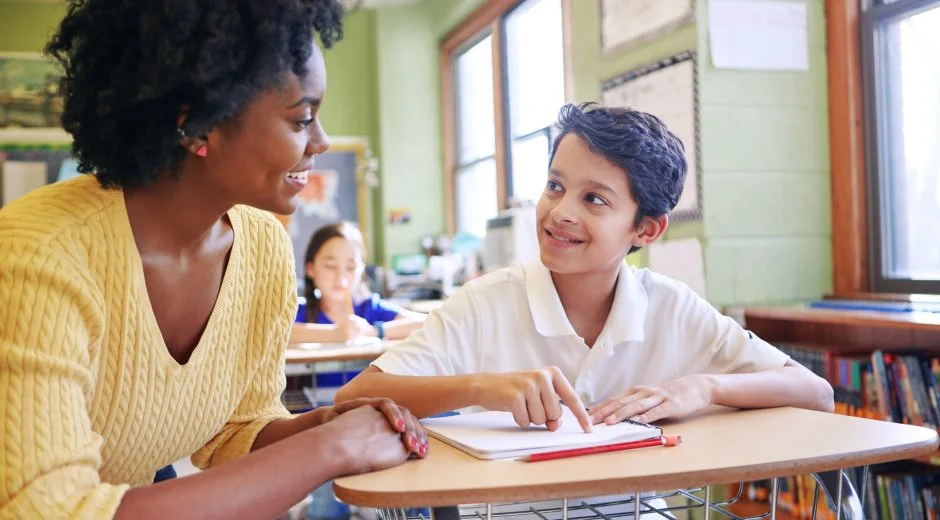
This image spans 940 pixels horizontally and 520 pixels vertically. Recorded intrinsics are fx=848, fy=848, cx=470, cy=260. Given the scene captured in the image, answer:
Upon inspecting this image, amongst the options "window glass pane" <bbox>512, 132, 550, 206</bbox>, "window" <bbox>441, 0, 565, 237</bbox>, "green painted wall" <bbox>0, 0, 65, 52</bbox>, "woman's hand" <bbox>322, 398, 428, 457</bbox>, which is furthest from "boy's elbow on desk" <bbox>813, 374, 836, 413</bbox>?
"green painted wall" <bbox>0, 0, 65, 52</bbox>

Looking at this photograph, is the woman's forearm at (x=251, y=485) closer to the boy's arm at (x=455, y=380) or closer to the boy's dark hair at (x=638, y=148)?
the boy's arm at (x=455, y=380)

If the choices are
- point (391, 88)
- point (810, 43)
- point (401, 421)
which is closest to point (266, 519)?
point (401, 421)

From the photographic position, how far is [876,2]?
276cm

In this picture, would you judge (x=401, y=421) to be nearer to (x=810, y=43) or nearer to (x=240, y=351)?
(x=240, y=351)

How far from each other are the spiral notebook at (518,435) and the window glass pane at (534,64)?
10.1 ft

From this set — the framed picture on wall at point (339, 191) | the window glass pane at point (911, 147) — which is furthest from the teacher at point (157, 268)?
the framed picture on wall at point (339, 191)

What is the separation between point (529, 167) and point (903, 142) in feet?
7.70

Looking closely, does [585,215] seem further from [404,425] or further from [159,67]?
[159,67]

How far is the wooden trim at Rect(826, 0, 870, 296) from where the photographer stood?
9.25 feet

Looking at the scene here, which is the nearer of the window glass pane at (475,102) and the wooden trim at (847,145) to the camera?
the wooden trim at (847,145)

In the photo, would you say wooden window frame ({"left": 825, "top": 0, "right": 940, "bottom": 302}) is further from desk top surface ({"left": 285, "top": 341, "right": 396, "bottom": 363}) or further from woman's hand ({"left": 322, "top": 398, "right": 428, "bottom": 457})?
woman's hand ({"left": 322, "top": 398, "right": 428, "bottom": 457})

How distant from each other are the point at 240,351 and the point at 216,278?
0.13 metres

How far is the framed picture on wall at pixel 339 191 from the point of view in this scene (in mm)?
6234

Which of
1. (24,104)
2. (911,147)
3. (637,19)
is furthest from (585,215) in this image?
(24,104)
